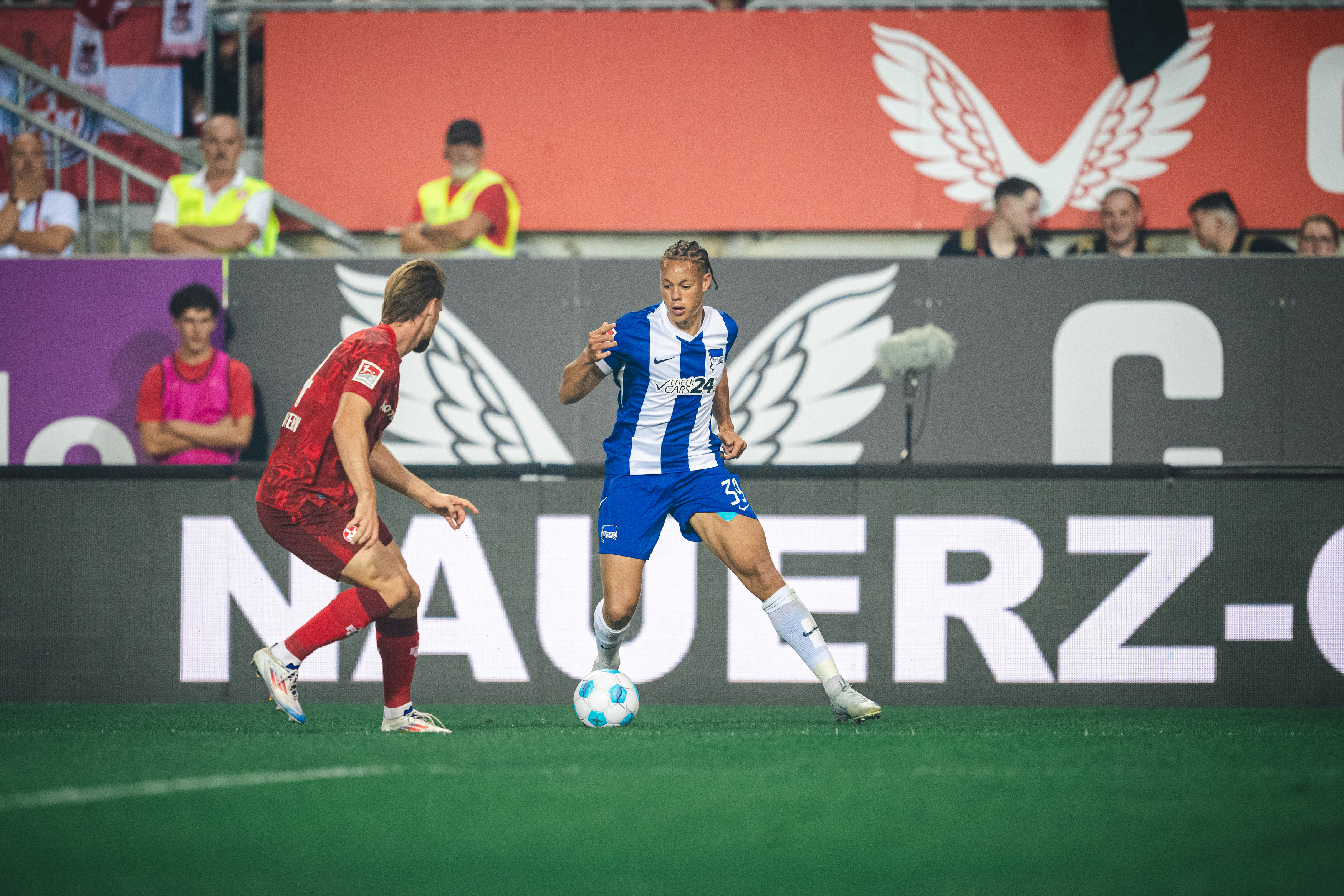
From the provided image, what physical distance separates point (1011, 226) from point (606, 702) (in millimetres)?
5418

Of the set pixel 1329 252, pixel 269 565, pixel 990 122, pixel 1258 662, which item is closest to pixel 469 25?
pixel 990 122

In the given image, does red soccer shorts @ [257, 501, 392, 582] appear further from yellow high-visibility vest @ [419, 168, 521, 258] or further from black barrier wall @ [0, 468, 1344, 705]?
yellow high-visibility vest @ [419, 168, 521, 258]

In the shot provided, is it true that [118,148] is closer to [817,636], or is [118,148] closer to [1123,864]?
[817,636]

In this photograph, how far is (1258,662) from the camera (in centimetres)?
721

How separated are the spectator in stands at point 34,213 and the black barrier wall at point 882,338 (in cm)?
171

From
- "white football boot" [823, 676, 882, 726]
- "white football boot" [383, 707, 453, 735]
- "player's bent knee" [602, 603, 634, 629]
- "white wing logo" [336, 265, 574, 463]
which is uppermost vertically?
"white wing logo" [336, 265, 574, 463]

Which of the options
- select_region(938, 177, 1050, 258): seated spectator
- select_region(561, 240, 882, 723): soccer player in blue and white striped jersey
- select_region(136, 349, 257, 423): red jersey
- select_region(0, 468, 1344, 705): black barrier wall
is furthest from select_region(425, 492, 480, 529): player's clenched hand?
select_region(938, 177, 1050, 258): seated spectator

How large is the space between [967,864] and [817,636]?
3.06m

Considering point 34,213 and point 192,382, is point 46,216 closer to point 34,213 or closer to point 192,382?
point 34,213

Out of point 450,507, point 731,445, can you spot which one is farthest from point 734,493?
point 450,507

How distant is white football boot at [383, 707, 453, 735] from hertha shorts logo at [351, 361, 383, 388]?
140 centimetres

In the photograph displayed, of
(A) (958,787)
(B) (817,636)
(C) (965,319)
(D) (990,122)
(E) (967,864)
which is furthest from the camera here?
Result: (D) (990,122)

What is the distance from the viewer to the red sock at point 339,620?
533cm

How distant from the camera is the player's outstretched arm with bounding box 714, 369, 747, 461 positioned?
615cm
